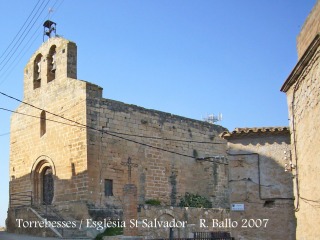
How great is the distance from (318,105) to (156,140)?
13.4 meters

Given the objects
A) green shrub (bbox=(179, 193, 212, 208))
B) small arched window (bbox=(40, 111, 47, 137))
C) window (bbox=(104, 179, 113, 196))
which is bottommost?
green shrub (bbox=(179, 193, 212, 208))

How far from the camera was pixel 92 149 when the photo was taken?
1944 cm

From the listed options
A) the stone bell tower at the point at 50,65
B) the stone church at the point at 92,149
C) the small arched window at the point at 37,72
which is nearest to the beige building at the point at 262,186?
the stone church at the point at 92,149

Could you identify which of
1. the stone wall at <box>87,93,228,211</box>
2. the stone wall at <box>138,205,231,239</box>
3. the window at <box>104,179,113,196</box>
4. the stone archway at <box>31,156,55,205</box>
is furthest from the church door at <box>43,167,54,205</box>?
the stone wall at <box>138,205,231,239</box>

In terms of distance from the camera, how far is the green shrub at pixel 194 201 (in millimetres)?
22344

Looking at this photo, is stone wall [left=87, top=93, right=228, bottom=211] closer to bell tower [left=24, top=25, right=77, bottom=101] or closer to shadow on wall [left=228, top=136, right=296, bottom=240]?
bell tower [left=24, top=25, right=77, bottom=101]

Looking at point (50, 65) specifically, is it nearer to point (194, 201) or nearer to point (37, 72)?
point (37, 72)

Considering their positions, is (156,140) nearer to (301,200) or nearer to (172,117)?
(172,117)

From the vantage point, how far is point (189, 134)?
23828 millimetres

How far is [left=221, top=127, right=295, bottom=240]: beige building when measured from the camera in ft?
43.9

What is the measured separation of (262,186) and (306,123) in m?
3.97

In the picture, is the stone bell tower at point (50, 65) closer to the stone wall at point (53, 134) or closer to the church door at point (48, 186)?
the stone wall at point (53, 134)

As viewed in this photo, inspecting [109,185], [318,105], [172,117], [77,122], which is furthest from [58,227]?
[318,105]

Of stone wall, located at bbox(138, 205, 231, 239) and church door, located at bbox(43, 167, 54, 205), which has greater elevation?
church door, located at bbox(43, 167, 54, 205)
